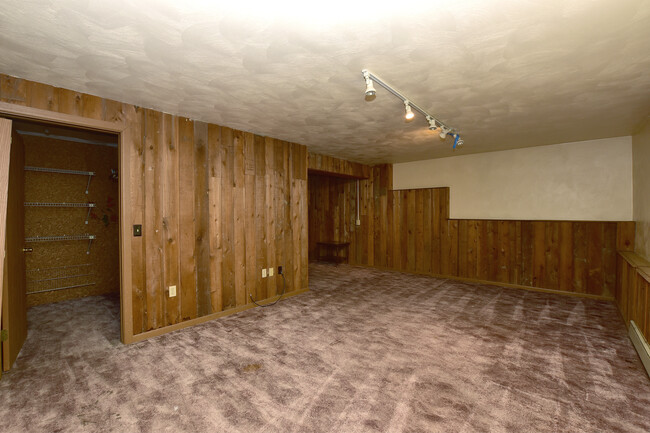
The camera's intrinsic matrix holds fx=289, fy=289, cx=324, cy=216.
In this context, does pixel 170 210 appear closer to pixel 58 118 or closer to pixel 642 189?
pixel 58 118

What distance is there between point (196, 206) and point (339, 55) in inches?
92.6

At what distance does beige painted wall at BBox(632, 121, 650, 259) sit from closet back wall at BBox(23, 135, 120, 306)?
7.14m

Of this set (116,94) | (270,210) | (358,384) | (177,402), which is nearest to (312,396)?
(358,384)

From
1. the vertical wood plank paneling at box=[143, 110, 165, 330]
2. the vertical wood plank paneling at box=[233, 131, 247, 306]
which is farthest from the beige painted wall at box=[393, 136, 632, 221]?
the vertical wood plank paneling at box=[143, 110, 165, 330]

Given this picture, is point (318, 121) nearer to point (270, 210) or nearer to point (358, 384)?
point (270, 210)

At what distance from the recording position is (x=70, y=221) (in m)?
4.25

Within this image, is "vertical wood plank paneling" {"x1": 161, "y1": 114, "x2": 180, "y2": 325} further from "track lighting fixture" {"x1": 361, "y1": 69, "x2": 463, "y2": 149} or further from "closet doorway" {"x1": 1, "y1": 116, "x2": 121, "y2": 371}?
"track lighting fixture" {"x1": 361, "y1": 69, "x2": 463, "y2": 149}

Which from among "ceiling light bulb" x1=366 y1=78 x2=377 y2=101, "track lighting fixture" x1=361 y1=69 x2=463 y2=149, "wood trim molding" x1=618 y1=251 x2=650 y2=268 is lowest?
"wood trim molding" x1=618 y1=251 x2=650 y2=268

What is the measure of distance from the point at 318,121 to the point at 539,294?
4.33 m

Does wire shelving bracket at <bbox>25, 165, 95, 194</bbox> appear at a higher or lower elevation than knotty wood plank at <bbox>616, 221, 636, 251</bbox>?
higher

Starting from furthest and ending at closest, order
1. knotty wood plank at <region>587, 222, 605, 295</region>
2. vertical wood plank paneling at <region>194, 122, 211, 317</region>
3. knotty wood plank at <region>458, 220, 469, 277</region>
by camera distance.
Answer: knotty wood plank at <region>458, 220, 469, 277</region> < knotty wood plank at <region>587, 222, 605, 295</region> < vertical wood plank paneling at <region>194, 122, 211, 317</region>

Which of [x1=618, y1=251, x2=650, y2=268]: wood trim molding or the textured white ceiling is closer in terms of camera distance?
the textured white ceiling

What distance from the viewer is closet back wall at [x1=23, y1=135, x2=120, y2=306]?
13.1ft

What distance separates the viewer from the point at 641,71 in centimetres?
217
